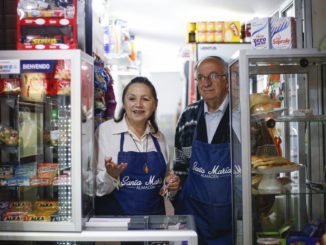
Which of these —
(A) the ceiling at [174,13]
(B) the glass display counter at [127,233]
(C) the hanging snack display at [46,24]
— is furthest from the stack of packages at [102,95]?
(A) the ceiling at [174,13]

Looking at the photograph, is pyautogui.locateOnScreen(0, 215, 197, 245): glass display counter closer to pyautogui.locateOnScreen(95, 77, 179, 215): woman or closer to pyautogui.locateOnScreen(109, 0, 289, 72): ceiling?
pyautogui.locateOnScreen(95, 77, 179, 215): woman

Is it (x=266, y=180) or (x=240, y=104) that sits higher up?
(x=240, y=104)

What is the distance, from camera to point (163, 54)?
7852 millimetres

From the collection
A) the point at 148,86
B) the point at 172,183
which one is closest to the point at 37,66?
the point at 148,86

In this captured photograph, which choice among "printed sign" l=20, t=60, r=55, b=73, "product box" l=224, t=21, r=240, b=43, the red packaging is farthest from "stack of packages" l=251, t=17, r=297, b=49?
"product box" l=224, t=21, r=240, b=43

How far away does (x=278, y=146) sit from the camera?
8.75 ft

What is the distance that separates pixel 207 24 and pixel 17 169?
3032 millimetres

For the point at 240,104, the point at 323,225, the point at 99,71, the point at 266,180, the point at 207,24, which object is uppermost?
the point at 207,24

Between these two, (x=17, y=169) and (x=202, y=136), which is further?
(x=202, y=136)

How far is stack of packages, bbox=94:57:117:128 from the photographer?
8.53 feet

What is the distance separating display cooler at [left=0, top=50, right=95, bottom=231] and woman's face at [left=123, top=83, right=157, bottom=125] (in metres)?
0.37

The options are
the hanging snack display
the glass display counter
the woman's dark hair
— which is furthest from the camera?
the woman's dark hair

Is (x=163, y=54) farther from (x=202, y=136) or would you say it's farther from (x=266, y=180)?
(x=266, y=180)

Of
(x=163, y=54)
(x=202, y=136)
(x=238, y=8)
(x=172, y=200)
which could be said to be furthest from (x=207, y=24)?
(x=163, y=54)
